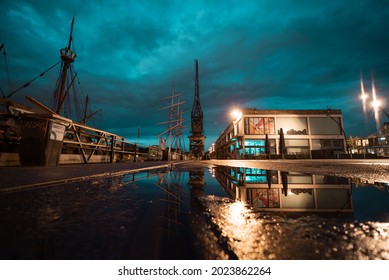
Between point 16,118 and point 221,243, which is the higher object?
point 16,118

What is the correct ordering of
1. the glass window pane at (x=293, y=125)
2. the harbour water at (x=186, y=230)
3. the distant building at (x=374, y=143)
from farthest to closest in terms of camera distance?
the distant building at (x=374, y=143) → the glass window pane at (x=293, y=125) → the harbour water at (x=186, y=230)

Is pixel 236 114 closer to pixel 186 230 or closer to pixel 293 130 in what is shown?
pixel 293 130

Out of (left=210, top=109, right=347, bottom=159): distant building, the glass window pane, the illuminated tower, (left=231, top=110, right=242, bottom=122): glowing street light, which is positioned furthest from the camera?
the illuminated tower

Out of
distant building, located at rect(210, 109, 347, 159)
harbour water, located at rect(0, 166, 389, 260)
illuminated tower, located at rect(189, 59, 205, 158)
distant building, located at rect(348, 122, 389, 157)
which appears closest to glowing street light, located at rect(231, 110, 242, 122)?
distant building, located at rect(210, 109, 347, 159)

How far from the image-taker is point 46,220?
94 centimetres

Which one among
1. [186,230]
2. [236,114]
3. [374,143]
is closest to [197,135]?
[236,114]

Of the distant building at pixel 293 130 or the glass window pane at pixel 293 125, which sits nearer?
the distant building at pixel 293 130

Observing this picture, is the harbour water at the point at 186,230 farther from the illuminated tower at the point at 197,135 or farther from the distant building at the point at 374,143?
the distant building at the point at 374,143

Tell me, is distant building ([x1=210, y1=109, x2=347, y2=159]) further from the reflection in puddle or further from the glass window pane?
the reflection in puddle

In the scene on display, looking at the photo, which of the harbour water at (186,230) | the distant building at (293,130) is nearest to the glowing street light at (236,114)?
the distant building at (293,130)


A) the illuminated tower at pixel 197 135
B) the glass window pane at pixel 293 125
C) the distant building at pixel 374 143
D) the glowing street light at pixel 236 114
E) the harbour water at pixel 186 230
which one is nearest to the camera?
the harbour water at pixel 186 230
